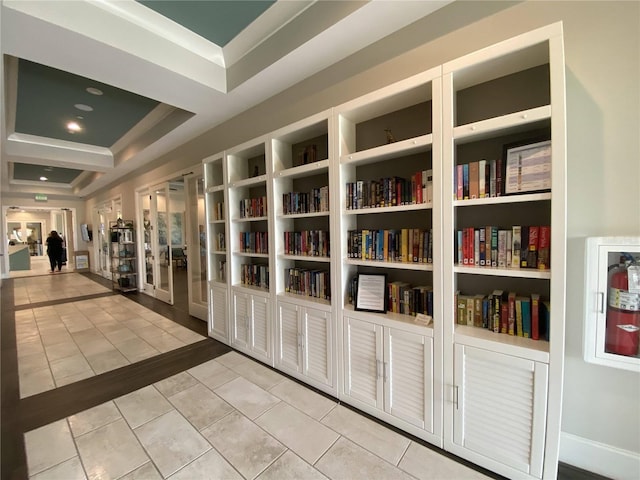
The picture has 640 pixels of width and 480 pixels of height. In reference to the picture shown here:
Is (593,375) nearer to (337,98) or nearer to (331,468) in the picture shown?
(331,468)

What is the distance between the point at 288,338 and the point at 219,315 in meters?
1.34

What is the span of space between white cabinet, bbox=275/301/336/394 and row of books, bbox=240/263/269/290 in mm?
463

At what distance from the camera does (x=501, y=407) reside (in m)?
1.53

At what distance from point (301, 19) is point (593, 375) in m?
3.14

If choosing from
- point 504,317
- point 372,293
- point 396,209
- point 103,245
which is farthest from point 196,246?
point 103,245

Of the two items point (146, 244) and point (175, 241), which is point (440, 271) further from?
point (146, 244)

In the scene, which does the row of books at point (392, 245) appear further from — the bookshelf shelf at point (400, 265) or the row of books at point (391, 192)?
the row of books at point (391, 192)

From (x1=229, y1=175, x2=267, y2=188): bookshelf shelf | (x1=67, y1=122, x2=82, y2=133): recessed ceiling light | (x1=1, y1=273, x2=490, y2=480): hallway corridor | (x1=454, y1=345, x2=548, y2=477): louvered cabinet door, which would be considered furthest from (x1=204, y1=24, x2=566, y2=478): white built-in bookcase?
(x1=67, y1=122, x2=82, y2=133): recessed ceiling light

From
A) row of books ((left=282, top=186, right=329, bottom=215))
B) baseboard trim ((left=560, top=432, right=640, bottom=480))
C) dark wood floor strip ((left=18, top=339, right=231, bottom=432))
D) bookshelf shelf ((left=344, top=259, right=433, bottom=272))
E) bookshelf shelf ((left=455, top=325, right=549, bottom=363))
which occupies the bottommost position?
dark wood floor strip ((left=18, top=339, right=231, bottom=432))

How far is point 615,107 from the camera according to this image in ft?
4.62

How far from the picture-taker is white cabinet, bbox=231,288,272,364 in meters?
2.84

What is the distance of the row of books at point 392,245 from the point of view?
1.87 m

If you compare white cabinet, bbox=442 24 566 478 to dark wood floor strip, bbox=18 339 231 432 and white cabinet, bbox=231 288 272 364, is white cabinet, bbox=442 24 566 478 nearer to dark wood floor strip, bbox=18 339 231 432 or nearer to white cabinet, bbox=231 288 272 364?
white cabinet, bbox=231 288 272 364

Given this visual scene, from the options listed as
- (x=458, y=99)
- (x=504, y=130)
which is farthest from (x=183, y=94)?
(x=504, y=130)
